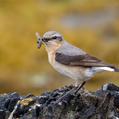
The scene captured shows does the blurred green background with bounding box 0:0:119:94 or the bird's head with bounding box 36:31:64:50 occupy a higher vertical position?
the blurred green background with bounding box 0:0:119:94

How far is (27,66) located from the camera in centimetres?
1877

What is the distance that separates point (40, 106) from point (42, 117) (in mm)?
245

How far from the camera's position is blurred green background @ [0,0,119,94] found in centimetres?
1798

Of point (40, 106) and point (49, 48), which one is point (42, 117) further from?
point (49, 48)

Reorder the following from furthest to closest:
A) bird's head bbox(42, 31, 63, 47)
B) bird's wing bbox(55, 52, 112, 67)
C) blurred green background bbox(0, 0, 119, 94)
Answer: blurred green background bbox(0, 0, 119, 94) → bird's head bbox(42, 31, 63, 47) → bird's wing bbox(55, 52, 112, 67)

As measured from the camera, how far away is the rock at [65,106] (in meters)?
9.85

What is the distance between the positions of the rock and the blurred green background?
6.71 metres

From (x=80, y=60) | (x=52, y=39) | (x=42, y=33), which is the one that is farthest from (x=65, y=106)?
(x=42, y=33)

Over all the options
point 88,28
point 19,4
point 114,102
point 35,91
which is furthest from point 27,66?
point 114,102

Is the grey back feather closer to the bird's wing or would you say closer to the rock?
the bird's wing

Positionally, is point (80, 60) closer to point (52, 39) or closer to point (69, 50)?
point (69, 50)

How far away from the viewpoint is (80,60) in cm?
1096

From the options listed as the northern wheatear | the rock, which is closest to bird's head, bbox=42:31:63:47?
the northern wheatear

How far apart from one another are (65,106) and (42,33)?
995 centimetres
